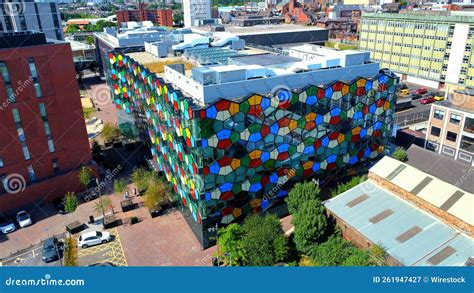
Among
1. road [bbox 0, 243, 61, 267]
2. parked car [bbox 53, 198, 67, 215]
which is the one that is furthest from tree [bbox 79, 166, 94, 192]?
road [bbox 0, 243, 61, 267]

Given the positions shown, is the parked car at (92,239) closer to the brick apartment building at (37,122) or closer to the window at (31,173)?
the brick apartment building at (37,122)

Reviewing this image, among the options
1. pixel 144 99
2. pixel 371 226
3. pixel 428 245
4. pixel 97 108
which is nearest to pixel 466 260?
pixel 428 245

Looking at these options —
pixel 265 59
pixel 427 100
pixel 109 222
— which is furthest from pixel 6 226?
pixel 427 100

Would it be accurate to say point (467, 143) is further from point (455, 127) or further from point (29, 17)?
point (29, 17)

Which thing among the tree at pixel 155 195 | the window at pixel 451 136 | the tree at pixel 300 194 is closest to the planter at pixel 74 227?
the tree at pixel 155 195

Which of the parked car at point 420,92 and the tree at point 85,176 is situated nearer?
the tree at point 85,176

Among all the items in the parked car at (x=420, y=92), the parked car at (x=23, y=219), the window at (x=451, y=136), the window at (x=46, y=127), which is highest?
the window at (x=46, y=127)

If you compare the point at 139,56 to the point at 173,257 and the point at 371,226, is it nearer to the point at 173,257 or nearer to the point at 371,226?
the point at 173,257
